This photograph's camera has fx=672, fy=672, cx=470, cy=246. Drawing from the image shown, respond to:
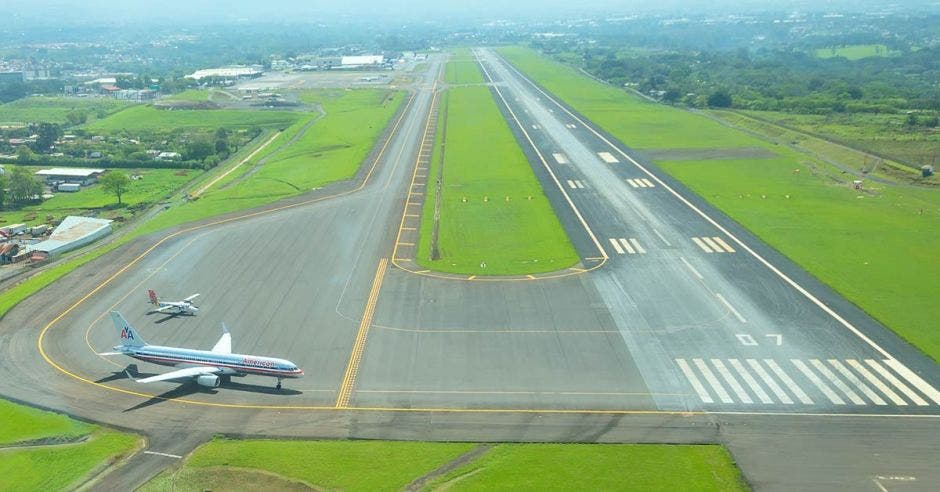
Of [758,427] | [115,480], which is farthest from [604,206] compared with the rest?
[115,480]

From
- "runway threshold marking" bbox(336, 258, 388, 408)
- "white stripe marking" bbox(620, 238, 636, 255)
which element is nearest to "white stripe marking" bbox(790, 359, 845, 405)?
"white stripe marking" bbox(620, 238, 636, 255)

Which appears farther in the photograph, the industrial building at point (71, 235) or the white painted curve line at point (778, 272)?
the industrial building at point (71, 235)

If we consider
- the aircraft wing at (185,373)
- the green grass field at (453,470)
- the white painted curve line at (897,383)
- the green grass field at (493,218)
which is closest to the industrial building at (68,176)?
the green grass field at (493,218)

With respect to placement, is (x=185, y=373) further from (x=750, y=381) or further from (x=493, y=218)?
(x=493, y=218)

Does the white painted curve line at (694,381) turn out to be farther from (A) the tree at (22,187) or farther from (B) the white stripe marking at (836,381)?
(A) the tree at (22,187)

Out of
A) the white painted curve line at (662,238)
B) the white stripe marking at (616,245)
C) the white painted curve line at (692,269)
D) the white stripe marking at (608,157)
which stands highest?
the white stripe marking at (608,157)

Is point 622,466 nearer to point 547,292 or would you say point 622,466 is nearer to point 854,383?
point 854,383
